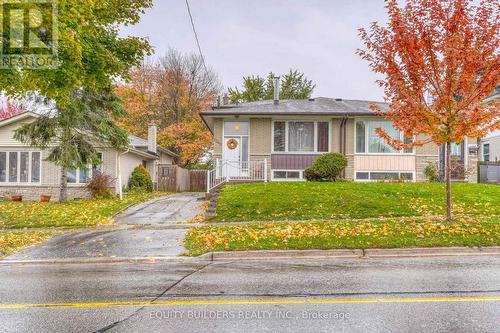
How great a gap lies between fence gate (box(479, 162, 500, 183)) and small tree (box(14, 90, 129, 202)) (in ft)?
70.9

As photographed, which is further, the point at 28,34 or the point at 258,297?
the point at 28,34

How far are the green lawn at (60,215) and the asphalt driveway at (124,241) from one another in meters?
0.91

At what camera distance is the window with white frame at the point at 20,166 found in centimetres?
2416

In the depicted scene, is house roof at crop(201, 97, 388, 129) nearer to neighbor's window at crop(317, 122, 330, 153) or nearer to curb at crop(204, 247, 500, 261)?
neighbor's window at crop(317, 122, 330, 153)

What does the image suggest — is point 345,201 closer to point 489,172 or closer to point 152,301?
point 152,301

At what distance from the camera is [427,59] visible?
1066cm

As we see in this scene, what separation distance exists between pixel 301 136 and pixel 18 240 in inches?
575

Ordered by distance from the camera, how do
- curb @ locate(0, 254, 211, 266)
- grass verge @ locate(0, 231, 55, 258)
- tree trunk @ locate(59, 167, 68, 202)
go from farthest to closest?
tree trunk @ locate(59, 167, 68, 202), grass verge @ locate(0, 231, 55, 258), curb @ locate(0, 254, 211, 266)

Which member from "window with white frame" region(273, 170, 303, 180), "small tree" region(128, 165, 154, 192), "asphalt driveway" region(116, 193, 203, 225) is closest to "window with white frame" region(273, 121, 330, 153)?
"window with white frame" region(273, 170, 303, 180)

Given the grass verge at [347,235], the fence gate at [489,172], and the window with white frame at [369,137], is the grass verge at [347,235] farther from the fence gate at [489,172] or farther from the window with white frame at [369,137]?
the fence gate at [489,172]

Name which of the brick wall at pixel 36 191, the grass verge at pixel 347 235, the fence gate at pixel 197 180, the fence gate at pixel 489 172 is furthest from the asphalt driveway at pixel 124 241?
the fence gate at pixel 489 172

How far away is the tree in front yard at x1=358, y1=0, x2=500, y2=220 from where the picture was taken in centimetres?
1023

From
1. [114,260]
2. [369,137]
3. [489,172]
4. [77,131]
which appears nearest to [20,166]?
[77,131]

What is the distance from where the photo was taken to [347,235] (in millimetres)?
10344
